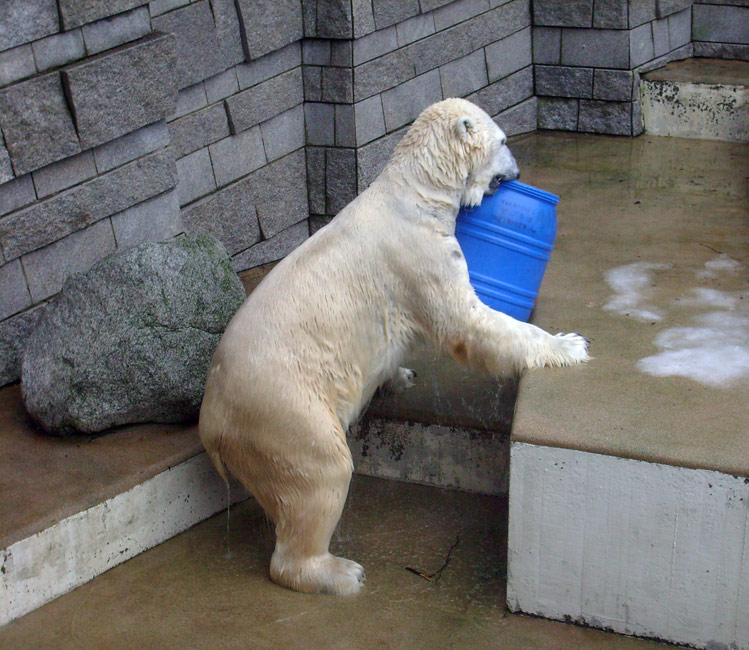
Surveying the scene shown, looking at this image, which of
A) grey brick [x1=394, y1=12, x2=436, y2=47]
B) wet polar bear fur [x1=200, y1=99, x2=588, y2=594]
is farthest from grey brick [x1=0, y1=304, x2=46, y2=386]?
grey brick [x1=394, y1=12, x2=436, y2=47]

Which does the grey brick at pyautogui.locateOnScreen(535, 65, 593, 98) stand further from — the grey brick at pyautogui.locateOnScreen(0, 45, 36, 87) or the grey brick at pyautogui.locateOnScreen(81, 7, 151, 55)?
the grey brick at pyautogui.locateOnScreen(0, 45, 36, 87)

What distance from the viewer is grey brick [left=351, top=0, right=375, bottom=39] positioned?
Answer: 5297mm

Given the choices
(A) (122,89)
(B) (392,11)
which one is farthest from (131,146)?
(B) (392,11)

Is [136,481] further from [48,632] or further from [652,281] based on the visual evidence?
[652,281]

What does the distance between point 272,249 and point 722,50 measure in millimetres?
3962

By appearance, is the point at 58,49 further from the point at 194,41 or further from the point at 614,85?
the point at 614,85

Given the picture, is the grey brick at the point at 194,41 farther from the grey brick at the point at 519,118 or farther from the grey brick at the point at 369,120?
the grey brick at the point at 519,118

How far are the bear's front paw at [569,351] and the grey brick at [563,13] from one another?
3.96 meters

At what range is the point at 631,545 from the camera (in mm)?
3068

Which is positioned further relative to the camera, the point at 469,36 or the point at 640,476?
the point at 469,36

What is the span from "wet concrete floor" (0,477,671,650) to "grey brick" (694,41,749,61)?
478 centimetres

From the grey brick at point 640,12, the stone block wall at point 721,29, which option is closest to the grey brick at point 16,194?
the grey brick at point 640,12

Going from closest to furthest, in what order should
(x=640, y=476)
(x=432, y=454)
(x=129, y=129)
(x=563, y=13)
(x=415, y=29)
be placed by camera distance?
(x=640, y=476) → (x=432, y=454) → (x=129, y=129) → (x=415, y=29) → (x=563, y=13)

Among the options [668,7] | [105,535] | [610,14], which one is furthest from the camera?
[668,7]
